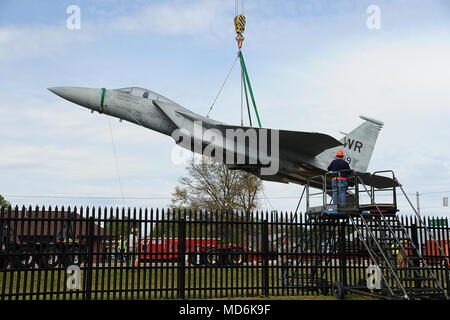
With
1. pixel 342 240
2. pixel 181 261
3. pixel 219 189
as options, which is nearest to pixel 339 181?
pixel 342 240

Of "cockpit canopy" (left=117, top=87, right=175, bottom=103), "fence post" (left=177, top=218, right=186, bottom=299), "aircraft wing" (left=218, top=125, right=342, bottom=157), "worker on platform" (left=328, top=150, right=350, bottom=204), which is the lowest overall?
"fence post" (left=177, top=218, right=186, bottom=299)

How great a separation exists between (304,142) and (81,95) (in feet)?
27.8

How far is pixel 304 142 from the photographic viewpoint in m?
16.2

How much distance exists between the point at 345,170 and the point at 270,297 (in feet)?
12.6

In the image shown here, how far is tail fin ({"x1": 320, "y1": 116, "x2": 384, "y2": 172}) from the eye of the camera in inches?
786

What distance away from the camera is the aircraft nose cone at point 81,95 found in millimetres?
14902

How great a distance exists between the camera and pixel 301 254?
11.5m

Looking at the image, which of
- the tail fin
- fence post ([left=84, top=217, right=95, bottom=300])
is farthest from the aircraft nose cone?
the tail fin

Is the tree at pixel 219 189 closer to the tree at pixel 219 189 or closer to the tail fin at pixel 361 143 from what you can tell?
the tree at pixel 219 189

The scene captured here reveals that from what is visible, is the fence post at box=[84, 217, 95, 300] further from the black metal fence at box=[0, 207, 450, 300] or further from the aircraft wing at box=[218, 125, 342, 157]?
the aircraft wing at box=[218, 125, 342, 157]

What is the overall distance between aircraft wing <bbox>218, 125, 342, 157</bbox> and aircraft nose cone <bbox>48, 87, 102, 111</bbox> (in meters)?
4.63
